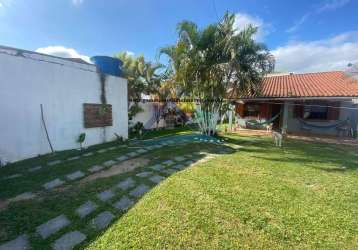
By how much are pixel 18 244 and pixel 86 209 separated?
0.91 meters

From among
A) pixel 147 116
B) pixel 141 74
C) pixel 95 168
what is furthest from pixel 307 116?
pixel 95 168

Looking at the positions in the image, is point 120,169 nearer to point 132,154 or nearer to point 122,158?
point 122,158

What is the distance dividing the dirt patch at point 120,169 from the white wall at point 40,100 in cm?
270

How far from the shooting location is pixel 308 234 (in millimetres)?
2635

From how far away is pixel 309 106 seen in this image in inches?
459

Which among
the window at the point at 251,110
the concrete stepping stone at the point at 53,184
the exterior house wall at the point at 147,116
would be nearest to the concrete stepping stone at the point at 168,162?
the concrete stepping stone at the point at 53,184

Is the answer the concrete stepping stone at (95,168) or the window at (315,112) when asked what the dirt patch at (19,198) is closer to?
the concrete stepping stone at (95,168)

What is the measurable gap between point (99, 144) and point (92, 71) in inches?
115

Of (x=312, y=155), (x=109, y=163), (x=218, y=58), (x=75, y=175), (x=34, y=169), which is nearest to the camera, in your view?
(x=75, y=175)

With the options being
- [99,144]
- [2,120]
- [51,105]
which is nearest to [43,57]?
[51,105]

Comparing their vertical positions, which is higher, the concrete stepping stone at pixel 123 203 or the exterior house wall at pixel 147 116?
the exterior house wall at pixel 147 116

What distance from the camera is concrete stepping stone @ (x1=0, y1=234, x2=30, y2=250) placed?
2.27 metres

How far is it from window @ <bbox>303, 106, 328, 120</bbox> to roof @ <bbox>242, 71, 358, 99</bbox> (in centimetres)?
114

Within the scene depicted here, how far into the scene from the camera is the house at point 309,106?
1045 centimetres
